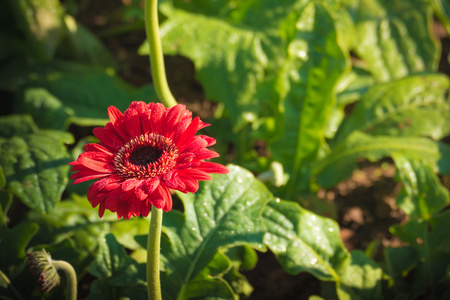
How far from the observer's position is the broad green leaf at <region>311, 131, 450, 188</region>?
69.5 inches

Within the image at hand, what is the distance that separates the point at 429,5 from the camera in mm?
2318

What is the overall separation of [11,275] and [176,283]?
0.53m

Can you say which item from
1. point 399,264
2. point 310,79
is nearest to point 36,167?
point 310,79

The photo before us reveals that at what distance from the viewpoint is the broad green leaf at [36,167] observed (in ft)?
4.58

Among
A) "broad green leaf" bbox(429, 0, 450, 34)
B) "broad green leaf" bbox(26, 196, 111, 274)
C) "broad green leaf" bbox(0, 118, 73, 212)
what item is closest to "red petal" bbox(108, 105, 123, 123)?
"broad green leaf" bbox(0, 118, 73, 212)

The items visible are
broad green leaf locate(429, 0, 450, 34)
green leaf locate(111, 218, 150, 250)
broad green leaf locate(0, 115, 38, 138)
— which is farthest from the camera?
broad green leaf locate(429, 0, 450, 34)

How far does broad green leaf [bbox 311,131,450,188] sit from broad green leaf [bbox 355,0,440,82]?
51cm

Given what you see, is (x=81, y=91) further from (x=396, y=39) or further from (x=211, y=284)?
(x=396, y=39)

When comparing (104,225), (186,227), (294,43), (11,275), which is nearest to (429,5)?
(294,43)

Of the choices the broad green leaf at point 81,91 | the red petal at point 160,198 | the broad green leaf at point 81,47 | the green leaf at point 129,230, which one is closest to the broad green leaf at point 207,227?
the green leaf at point 129,230

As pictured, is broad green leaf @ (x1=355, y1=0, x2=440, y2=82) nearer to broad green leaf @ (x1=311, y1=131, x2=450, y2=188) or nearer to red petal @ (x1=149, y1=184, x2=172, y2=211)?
broad green leaf @ (x1=311, y1=131, x2=450, y2=188)

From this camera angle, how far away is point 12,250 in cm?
142

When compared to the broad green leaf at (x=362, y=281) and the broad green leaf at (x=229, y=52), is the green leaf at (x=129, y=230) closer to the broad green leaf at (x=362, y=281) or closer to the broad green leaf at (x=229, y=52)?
the broad green leaf at (x=229, y=52)

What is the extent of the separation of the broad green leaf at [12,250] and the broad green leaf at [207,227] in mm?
448
